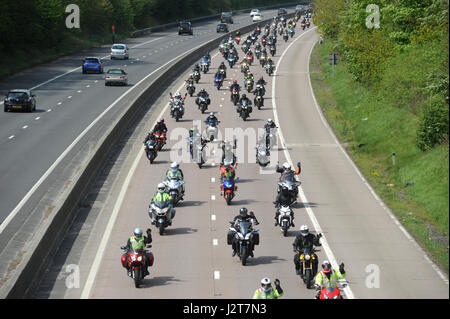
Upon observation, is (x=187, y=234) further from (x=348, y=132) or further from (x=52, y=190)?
(x=348, y=132)

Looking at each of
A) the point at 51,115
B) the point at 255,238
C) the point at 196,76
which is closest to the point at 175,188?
the point at 255,238

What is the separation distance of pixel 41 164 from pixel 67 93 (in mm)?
26096

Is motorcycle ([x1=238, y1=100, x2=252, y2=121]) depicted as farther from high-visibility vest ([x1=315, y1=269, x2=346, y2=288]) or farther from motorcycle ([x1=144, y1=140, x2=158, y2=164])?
high-visibility vest ([x1=315, y1=269, x2=346, y2=288])

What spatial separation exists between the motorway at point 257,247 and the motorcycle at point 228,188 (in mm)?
438

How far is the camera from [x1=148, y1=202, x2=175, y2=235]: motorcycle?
29644 mm

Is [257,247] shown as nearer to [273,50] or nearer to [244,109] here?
[244,109]

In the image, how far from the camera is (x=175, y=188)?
33.6m

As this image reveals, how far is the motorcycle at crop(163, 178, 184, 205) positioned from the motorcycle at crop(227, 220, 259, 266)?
7.31 m

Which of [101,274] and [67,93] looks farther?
[67,93]

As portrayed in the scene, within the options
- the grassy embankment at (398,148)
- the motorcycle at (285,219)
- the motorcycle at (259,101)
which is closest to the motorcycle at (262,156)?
the grassy embankment at (398,148)

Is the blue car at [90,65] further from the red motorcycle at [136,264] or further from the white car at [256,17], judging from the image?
the white car at [256,17]

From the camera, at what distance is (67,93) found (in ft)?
222
